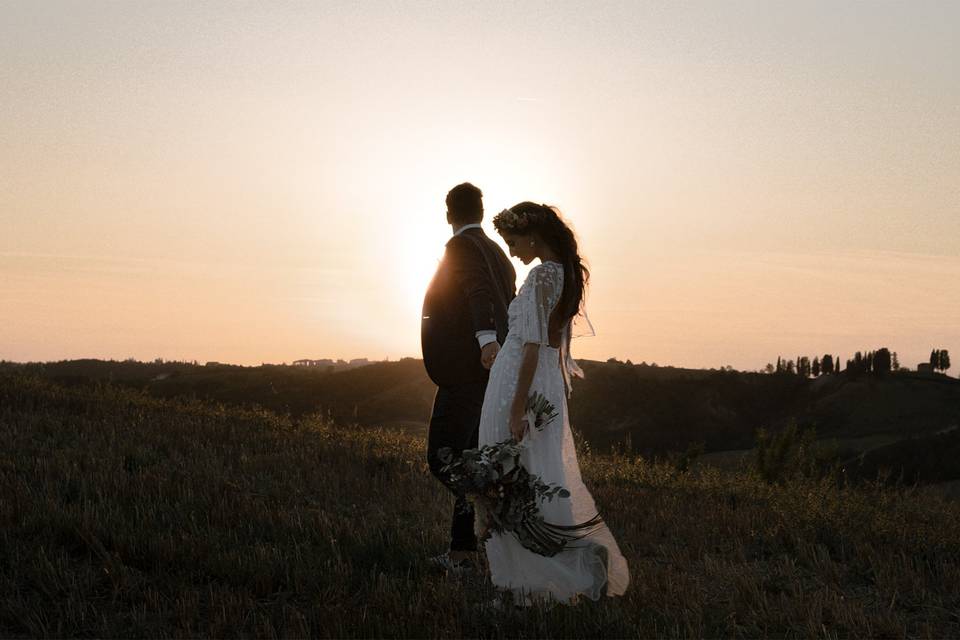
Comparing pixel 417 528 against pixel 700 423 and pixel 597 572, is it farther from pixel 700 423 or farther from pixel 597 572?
pixel 700 423

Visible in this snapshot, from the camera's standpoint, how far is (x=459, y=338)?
19.3 ft

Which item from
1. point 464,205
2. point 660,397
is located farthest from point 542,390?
point 660,397

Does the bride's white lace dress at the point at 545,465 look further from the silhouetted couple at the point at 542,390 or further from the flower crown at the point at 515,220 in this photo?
the flower crown at the point at 515,220

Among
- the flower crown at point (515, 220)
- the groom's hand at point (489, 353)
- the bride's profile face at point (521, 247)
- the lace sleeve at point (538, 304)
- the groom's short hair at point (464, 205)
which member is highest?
the groom's short hair at point (464, 205)

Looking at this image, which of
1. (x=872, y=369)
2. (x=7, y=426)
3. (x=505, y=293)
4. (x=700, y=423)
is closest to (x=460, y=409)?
(x=505, y=293)

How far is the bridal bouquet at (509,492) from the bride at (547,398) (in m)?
0.07

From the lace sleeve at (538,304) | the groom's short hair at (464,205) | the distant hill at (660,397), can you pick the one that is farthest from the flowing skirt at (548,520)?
the distant hill at (660,397)

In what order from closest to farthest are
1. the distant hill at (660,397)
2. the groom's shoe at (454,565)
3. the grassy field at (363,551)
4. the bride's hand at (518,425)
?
1. the grassy field at (363,551)
2. the bride's hand at (518,425)
3. the groom's shoe at (454,565)
4. the distant hill at (660,397)

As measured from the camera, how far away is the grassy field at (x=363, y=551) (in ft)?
15.8

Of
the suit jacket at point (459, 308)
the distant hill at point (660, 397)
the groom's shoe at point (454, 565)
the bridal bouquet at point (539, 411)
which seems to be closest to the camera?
the bridal bouquet at point (539, 411)

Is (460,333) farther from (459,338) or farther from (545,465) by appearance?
(545,465)

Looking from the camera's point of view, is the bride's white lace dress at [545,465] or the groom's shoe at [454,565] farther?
the groom's shoe at [454,565]

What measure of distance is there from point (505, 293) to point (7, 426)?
755 cm

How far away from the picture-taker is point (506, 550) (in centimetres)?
511
